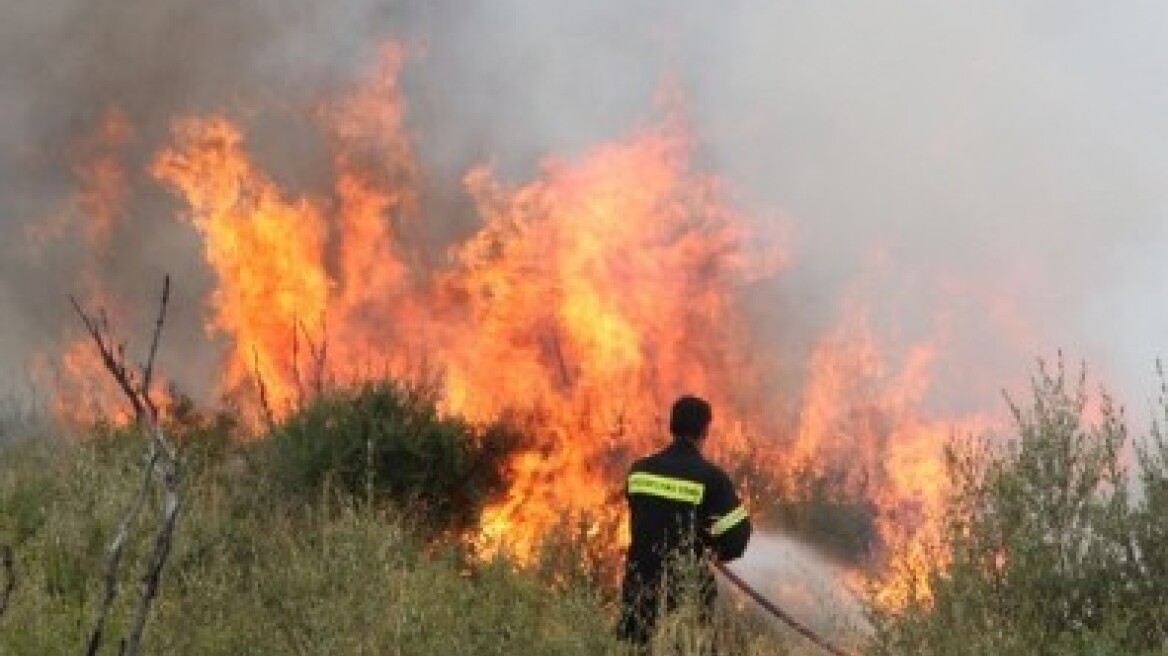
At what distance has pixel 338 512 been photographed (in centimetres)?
881

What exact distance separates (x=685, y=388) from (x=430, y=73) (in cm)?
509

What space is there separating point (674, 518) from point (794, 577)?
3390 millimetres

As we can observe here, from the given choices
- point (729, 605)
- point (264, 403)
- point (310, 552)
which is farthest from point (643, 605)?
point (264, 403)

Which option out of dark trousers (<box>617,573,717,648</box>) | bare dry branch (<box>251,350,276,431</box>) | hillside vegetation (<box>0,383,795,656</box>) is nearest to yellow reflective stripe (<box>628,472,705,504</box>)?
dark trousers (<box>617,573,717,648</box>)

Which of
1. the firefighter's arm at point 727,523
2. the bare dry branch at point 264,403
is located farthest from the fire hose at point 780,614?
the bare dry branch at point 264,403

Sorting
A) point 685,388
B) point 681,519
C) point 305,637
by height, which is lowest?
point 305,637

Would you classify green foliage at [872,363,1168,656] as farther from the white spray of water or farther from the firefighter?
the white spray of water

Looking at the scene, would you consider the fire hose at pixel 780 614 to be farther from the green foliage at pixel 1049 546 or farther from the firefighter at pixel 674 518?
the green foliage at pixel 1049 546

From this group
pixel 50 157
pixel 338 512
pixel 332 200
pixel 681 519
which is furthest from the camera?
pixel 50 157

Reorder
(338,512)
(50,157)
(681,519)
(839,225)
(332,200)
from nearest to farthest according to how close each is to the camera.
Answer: (681,519), (338,512), (839,225), (332,200), (50,157)

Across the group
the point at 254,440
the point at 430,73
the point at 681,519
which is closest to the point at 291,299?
the point at 254,440

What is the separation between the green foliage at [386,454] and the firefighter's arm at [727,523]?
377 cm

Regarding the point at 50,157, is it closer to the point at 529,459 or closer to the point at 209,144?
the point at 209,144

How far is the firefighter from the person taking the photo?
6004 mm
